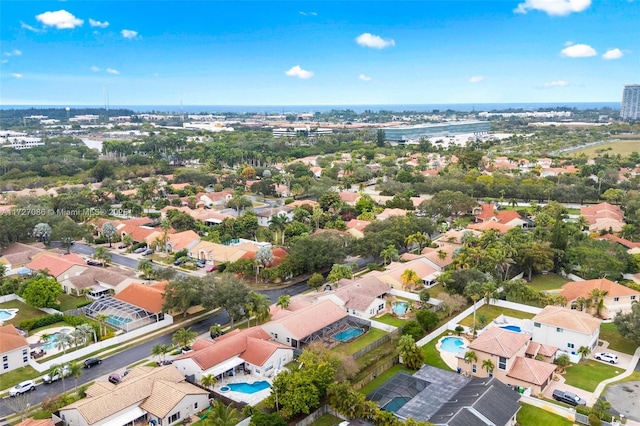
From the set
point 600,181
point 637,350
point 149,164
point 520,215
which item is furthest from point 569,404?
point 149,164

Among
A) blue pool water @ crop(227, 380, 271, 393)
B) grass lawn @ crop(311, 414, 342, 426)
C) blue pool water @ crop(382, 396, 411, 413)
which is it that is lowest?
grass lawn @ crop(311, 414, 342, 426)

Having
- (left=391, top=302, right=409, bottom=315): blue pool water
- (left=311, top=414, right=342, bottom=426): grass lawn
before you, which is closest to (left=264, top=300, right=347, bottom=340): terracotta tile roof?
(left=391, top=302, right=409, bottom=315): blue pool water

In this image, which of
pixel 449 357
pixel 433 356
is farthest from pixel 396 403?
pixel 449 357

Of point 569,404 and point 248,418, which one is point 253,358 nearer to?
point 248,418

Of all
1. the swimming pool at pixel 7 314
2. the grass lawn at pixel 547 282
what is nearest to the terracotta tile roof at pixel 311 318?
the grass lawn at pixel 547 282

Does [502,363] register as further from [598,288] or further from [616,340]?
[598,288]

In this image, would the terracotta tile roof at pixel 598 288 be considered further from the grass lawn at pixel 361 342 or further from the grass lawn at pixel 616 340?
the grass lawn at pixel 361 342

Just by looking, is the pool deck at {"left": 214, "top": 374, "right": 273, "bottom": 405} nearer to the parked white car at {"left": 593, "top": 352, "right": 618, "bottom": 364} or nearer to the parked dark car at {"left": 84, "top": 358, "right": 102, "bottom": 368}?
the parked dark car at {"left": 84, "top": 358, "right": 102, "bottom": 368}
